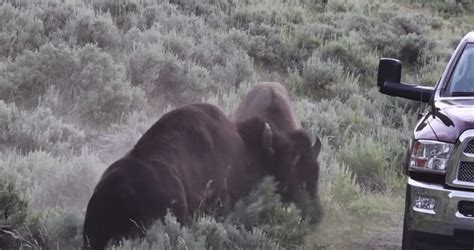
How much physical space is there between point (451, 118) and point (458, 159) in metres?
0.41

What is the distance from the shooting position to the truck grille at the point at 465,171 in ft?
18.5

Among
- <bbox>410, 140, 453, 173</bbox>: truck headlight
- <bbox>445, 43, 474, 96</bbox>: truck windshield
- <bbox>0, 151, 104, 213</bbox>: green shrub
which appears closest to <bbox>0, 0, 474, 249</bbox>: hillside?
<bbox>0, 151, 104, 213</bbox>: green shrub

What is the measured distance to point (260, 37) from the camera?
54.6ft

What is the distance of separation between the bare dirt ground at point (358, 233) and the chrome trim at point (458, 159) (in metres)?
1.91

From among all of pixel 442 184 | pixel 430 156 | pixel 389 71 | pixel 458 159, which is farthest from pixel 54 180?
pixel 458 159

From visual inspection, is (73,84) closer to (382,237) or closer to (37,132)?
(37,132)

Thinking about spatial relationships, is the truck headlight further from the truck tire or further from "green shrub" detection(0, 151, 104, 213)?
"green shrub" detection(0, 151, 104, 213)

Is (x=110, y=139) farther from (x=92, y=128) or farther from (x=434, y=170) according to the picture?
(x=434, y=170)

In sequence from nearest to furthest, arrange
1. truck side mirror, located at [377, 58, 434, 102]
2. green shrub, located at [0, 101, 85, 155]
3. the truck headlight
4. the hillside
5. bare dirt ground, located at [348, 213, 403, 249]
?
the truck headlight → the hillside → truck side mirror, located at [377, 58, 434, 102] → bare dirt ground, located at [348, 213, 403, 249] → green shrub, located at [0, 101, 85, 155]

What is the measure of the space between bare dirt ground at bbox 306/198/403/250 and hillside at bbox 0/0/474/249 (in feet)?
0.07

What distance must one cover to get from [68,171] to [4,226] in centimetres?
117

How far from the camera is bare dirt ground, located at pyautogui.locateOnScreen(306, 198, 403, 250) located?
7.78 meters

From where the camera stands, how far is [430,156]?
19.1 feet

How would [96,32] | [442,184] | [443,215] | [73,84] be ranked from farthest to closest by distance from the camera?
1. [96,32]
2. [73,84]
3. [442,184]
4. [443,215]
